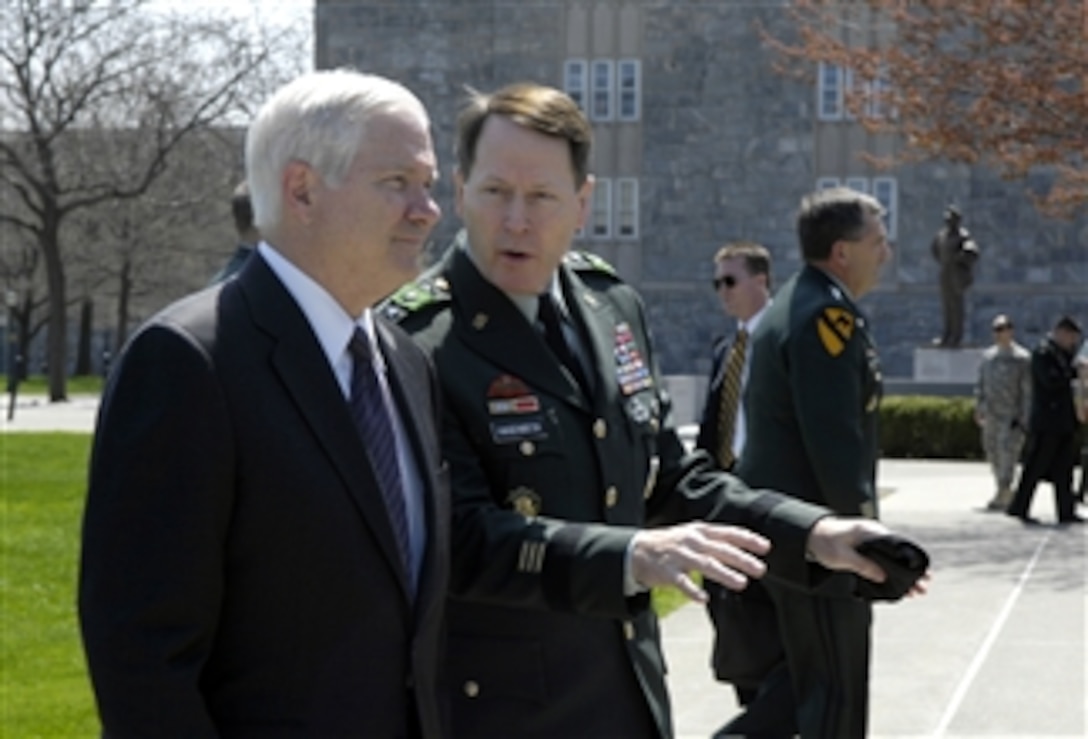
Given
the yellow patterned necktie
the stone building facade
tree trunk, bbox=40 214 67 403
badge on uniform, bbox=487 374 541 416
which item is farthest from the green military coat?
the stone building facade

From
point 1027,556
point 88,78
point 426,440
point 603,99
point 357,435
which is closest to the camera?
point 357,435

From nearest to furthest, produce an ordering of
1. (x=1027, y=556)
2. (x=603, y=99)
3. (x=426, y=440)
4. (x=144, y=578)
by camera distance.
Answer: (x=144, y=578)
(x=426, y=440)
(x=1027, y=556)
(x=603, y=99)

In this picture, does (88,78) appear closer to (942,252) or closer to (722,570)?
(942,252)

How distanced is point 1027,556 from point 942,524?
260 centimetres

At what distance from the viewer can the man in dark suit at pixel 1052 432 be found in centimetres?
1834

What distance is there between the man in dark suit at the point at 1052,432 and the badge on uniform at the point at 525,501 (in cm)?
1487

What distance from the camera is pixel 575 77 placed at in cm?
4862

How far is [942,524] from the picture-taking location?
1789 cm

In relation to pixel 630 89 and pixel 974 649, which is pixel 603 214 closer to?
pixel 630 89

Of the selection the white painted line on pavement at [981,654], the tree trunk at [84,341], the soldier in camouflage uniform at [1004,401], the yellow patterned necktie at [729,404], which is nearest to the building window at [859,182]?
the soldier in camouflage uniform at [1004,401]

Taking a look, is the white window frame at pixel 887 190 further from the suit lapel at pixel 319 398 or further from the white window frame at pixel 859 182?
the suit lapel at pixel 319 398

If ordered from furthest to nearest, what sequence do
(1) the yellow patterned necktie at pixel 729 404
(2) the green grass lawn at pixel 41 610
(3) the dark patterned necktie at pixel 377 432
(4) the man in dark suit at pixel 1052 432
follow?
(4) the man in dark suit at pixel 1052 432
(1) the yellow patterned necktie at pixel 729 404
(2) the green grass lawn at pixel 41 610
(3) the dark patterned necktie at pixel 377 432

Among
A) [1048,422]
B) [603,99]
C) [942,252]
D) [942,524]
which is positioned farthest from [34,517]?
[603,99]

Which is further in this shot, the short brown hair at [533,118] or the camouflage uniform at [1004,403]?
the camouflage uniform at [1004,403]
